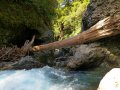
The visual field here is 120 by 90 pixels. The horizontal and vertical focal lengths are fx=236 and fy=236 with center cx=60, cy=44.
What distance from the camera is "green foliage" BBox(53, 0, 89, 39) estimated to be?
21938 mm

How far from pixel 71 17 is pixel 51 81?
18.3 m

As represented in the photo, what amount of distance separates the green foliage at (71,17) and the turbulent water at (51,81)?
44.9 feet

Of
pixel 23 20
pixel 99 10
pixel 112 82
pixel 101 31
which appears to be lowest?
pixel 112 82

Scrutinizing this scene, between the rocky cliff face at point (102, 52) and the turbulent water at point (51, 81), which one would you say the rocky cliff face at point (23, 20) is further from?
the turbulent water at point (51, 81)

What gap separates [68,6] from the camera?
27.5 meters

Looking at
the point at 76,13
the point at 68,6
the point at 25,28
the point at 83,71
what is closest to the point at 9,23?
the point at 25,28

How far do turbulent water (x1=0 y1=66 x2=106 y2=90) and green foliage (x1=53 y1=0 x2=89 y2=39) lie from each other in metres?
13.7

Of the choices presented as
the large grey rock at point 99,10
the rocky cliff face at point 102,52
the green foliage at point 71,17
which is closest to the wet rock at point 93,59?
the rocky cliff face at point 102,52

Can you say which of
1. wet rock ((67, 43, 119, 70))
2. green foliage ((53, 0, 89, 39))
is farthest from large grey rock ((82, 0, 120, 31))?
green foliage ((53, 0, 89, 39))

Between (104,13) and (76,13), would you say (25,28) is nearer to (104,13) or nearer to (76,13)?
(104,13)

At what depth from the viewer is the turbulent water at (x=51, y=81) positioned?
4906 millimetres

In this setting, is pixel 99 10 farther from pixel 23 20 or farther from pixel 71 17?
pixel 71 17

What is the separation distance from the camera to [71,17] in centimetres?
2336

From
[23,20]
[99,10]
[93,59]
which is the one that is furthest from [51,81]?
[23,20]
